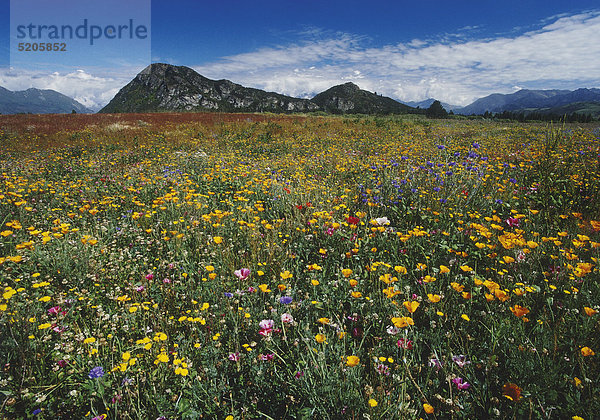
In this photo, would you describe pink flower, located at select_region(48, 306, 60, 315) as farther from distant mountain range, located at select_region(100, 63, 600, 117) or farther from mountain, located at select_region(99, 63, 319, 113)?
distant mountain range, located at select_region(100, 63, 600, 117)

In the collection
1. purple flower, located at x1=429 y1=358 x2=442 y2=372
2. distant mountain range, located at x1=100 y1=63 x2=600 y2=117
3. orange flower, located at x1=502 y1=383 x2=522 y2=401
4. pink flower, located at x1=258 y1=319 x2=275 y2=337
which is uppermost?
distant mountain range, located at x1=100 y1=63 x2=600 y2=117

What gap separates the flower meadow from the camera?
64.5 inches

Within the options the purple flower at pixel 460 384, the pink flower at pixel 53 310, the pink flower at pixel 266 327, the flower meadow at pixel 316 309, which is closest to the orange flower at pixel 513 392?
the flower meadow at pixel 316 309

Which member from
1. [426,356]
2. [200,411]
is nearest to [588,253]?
[426,356]

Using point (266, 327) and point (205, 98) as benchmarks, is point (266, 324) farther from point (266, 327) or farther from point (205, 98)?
point (205, 98)

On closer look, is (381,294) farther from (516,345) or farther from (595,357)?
(595,357)

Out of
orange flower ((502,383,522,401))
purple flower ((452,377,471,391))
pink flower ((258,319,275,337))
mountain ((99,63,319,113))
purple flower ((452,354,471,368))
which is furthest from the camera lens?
mountain ((99,63,319,113))

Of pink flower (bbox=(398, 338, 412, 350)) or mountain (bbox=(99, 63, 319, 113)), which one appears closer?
pink flower (bbox=(398, 338, 412, 350))

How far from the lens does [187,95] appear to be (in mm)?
155125

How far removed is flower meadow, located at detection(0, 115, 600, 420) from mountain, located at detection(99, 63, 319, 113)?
15488 centimetres

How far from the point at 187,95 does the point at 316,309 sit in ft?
583

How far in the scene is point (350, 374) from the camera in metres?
1.56

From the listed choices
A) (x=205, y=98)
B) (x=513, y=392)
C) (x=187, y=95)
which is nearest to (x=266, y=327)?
(x=513, y=392)

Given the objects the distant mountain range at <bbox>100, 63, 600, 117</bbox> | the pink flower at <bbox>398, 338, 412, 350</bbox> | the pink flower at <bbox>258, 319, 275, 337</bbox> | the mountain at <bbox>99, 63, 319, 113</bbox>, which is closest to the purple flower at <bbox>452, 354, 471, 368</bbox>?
the pink flower at <bbox>398, 338, 412, 350</bbox>
